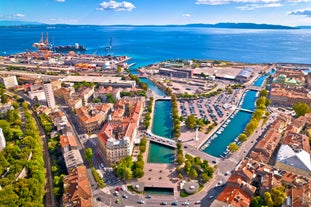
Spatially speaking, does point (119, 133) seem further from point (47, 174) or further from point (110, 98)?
point (110, 98)

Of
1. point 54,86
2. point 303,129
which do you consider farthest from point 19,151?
point 303,129

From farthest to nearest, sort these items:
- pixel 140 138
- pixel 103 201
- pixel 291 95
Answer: pixel 291 95 → pixel 140 138 → pixel 103 201

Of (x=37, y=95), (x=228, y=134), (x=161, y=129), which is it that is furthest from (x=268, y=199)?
(x=37, y=95)

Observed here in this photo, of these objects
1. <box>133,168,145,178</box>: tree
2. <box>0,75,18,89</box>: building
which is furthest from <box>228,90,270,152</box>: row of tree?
<box>0,75,18,89</box>: building

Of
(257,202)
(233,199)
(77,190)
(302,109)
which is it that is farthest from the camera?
(302,109)

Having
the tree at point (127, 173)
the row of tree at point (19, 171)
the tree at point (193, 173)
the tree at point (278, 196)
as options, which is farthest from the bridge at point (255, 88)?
the row of tree at point (19, 171)

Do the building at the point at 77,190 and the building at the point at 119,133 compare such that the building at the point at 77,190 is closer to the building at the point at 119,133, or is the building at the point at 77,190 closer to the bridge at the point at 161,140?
the building at the point at 119,133

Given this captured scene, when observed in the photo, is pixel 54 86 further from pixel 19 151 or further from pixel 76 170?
pixel 76 170
